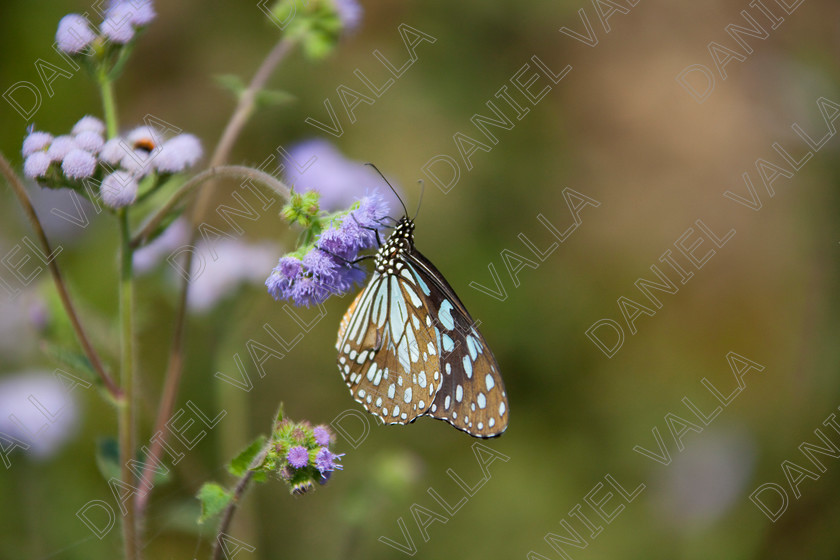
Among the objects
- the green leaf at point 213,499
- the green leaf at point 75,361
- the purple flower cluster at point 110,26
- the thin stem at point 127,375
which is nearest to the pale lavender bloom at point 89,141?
the thin stem at point 127,375

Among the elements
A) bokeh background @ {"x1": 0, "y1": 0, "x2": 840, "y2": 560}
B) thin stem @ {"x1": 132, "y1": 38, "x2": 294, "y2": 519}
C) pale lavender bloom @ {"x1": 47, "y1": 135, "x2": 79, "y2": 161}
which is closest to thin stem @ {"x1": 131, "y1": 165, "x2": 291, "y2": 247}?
thin stem @ {"x1": 132, "y1": 38, "x2": 294, "y2": 519}

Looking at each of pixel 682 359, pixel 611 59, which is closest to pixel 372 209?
pixel 682 359

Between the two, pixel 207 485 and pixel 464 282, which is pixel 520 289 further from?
Result: pixel 207 485

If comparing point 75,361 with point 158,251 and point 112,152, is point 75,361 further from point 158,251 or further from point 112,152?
point 158,251

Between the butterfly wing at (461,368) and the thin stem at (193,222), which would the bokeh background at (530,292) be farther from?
the butterfly wing at (461,368)

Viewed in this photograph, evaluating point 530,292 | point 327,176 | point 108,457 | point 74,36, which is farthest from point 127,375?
point 530,292

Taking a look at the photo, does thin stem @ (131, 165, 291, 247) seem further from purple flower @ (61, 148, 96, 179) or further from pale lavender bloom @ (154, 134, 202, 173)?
purple flower @ (61, 148, 96, 179)
